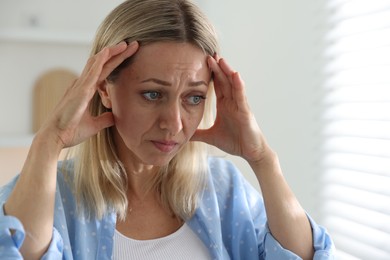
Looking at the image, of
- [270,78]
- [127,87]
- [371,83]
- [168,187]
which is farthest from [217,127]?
[270,78]

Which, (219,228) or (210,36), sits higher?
(210,36)

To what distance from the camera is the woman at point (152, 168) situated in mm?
1259

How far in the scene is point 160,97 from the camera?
1292 millimetres

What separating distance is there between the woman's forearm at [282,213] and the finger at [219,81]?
0.59 ft

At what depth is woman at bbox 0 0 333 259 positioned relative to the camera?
1259 millimetres

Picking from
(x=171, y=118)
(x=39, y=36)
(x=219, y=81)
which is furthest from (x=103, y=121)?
(x=39, y=36)

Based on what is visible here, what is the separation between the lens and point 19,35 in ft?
6.32

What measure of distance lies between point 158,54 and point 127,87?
99 mm

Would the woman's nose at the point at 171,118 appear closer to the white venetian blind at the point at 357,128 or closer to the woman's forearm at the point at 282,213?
the woman's forearm at the point at 282,213

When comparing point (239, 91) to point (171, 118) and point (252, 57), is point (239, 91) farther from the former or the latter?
point (252, 57)

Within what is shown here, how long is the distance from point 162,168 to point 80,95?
1.18 ft

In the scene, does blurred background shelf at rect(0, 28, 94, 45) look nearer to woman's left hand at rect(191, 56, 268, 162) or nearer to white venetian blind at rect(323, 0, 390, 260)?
woman's left hand at rect(191, 56, 268, 162)

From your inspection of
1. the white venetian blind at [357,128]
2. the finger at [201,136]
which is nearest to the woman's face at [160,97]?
the finger at [201,136]

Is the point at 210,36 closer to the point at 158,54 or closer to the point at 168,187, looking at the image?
the point at 158,54
